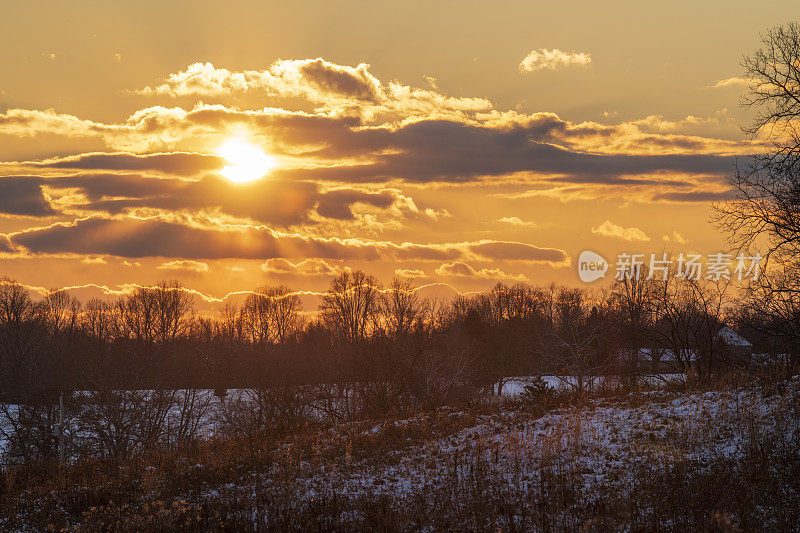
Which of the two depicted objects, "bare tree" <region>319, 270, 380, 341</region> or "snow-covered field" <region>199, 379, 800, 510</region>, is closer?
"snow-covered field" <region>199, 379, 800, 510</region>

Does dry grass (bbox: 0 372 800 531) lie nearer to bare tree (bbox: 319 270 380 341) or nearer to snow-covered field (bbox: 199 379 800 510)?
snow-covered field (bbox: 199 379 800 510)

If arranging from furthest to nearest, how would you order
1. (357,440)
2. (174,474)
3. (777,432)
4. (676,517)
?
(357,440) → (174,474) → (777,432) → (676,517)

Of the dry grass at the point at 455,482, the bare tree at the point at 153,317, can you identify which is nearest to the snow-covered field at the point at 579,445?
the dry grass at the point at 455,482

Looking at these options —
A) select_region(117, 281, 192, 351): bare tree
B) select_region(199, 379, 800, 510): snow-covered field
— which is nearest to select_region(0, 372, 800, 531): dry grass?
select_region(199, 379, 800, 510): snow-covered field

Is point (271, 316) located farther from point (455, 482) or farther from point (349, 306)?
point (455, 482)

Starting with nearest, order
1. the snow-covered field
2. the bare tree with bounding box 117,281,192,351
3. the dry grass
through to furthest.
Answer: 1. the dry grass
2. the snow-covered field
3. the bare tree with bounding box 117,281,192,351

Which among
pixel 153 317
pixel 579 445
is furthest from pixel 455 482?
pixel 153 317

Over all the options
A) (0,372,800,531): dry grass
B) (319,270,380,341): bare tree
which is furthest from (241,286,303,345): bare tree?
(0,372,800,531): dry grass

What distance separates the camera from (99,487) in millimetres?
16453

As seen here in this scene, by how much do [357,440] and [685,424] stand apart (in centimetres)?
947

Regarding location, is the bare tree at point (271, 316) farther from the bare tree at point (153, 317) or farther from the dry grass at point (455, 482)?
the dry grass at point (455, 482)

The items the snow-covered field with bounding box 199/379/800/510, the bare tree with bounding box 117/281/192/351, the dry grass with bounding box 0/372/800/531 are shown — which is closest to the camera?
the dry grass with bounding box 0/372/800/531

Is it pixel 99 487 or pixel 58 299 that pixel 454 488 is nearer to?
pixel 99 487

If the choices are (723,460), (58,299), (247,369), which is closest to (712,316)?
(723,460)
